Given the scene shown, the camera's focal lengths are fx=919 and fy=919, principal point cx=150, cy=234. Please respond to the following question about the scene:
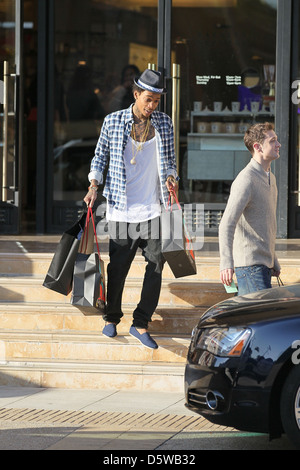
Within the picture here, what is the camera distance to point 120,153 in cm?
732

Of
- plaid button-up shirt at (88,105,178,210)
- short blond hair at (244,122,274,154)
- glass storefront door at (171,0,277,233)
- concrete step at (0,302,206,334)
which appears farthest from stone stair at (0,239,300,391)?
glass storefront door at (171,0,277,233)

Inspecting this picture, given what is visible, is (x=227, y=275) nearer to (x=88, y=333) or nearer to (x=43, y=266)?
(x=88, y=333)

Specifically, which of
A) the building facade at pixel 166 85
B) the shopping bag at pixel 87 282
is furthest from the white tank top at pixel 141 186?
the building facade at pixel 166 85

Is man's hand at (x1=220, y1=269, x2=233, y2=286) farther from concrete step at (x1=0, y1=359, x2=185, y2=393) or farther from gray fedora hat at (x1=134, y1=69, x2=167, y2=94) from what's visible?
gray fedora hat at (x1=134, y1=69, x2=167, y2=94)

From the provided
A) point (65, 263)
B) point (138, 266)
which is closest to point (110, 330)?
point (65, 263)

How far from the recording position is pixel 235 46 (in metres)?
10.9

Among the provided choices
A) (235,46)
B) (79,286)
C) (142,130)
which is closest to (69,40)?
(235,46)

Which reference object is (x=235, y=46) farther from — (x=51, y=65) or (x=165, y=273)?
(x=165, y=273)

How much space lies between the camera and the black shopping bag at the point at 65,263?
7.23 metres

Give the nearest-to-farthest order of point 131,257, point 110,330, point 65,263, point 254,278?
point 254,278 < point 65,263 < point 131,257 < point 110,330

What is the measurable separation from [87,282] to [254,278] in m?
1.40

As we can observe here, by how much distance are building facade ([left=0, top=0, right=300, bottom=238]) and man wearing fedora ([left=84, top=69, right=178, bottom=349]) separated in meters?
3.11

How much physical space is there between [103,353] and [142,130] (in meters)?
1.84

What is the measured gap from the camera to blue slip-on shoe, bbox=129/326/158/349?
7383mm
